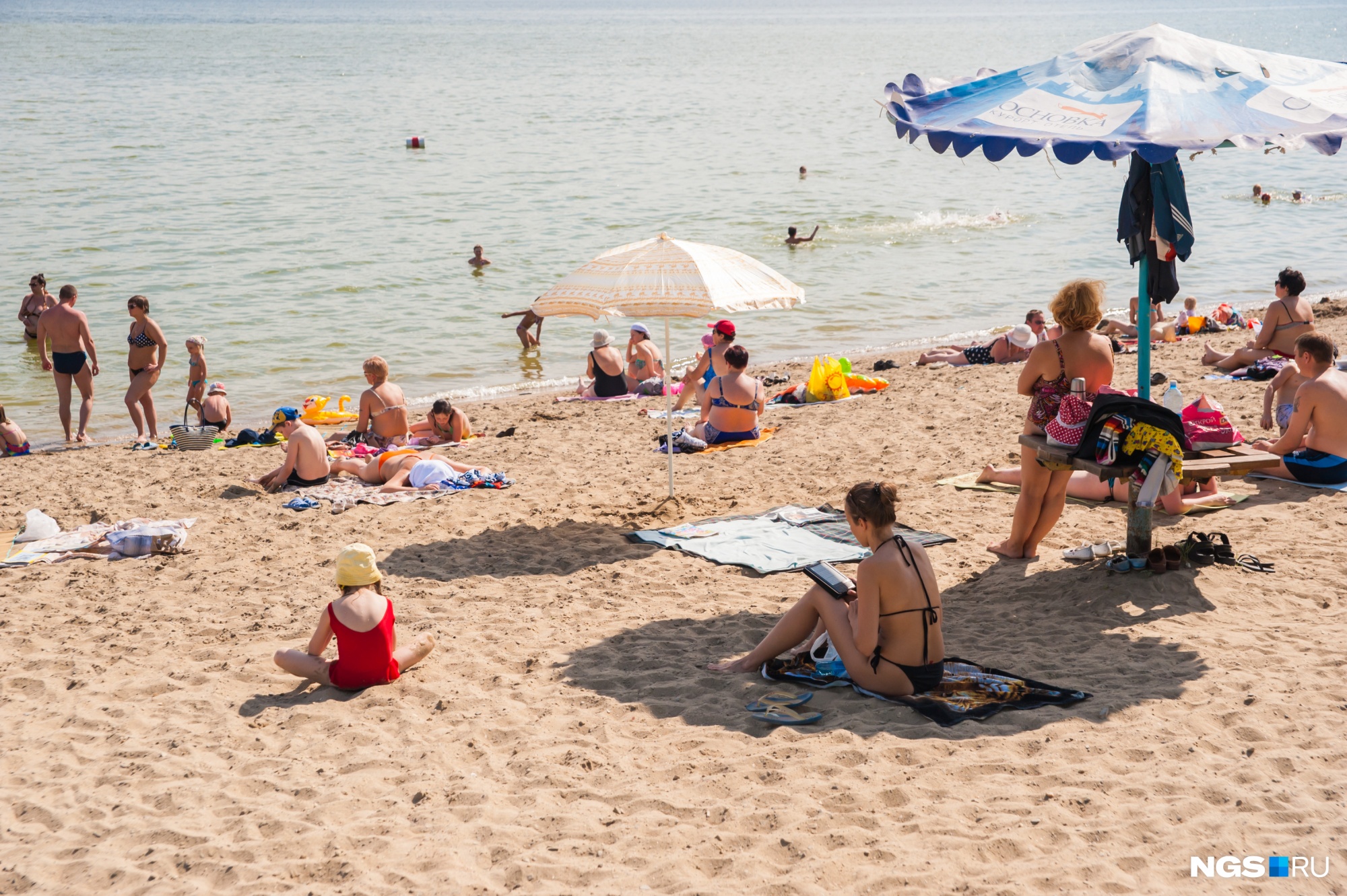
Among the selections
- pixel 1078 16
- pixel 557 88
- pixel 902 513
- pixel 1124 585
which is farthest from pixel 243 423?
pixel 1078 16

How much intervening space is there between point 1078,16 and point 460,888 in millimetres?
166634

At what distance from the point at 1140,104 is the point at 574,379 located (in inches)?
393

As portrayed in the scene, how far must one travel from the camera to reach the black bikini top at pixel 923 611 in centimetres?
458

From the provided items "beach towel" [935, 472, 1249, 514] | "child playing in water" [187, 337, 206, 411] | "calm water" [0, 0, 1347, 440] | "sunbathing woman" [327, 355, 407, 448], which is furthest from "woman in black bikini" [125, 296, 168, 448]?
"beach towel" [935, 472, 1249, 514]

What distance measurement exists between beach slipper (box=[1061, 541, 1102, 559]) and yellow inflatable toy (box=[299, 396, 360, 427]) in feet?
26.8

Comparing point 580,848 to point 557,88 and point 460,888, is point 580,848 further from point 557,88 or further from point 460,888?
point 557,88

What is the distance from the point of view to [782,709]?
15.3ft


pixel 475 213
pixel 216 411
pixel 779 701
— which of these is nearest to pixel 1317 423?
pixel 779 701

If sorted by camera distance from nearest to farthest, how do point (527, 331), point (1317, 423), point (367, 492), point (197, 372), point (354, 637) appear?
point (354, 637)
point (1317, 423)
point (367, 492)
point (197, 372)
point (527, 331)

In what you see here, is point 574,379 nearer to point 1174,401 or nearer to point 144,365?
point 144,365

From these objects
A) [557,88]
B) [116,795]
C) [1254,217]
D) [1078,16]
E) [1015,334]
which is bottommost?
[116,795]

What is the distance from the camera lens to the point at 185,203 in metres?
24.4

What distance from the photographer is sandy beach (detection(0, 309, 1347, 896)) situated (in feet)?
12.1

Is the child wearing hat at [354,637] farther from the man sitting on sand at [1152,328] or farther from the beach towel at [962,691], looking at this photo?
the man sitting on sand at [1152,328]
